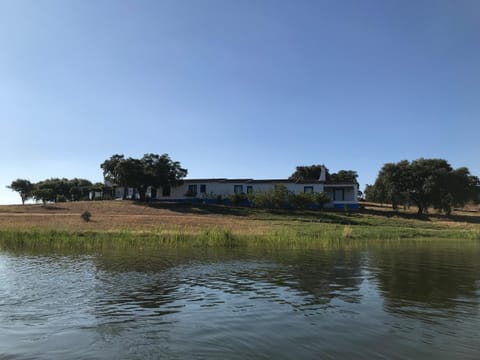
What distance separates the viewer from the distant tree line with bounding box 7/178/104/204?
315 feet

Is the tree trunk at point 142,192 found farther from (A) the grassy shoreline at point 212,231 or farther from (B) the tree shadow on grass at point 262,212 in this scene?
(A) the grassy shoreline at point 212,231

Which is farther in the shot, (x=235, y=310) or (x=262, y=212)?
(x=262, y=212)

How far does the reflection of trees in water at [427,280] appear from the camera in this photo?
42.2ft

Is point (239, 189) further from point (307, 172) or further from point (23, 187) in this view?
point (23, 187)

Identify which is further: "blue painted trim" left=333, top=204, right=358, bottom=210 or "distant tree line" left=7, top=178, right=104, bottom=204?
"distant tree line" left=7, top=178, right=104, bottom=204

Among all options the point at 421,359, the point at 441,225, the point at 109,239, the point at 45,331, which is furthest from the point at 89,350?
the point at 441,225

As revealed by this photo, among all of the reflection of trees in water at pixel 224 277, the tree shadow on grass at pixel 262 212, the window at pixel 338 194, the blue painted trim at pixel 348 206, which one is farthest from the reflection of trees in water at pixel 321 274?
the window at pixel 338 194

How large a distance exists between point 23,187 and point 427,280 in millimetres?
112225

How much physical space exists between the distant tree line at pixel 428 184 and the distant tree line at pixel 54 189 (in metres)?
61.6

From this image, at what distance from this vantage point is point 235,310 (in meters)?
11.9

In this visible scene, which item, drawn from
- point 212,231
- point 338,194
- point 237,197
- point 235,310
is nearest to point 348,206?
point 338,194

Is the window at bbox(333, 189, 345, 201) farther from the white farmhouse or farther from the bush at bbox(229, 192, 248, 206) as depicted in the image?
the bush at bbox(229, 192, 248, 206)

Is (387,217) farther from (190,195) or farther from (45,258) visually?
(45,258)

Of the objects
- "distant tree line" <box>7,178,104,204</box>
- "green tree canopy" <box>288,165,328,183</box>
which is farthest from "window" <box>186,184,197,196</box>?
"green tree canopy" <box>288,165,328,183</box>
